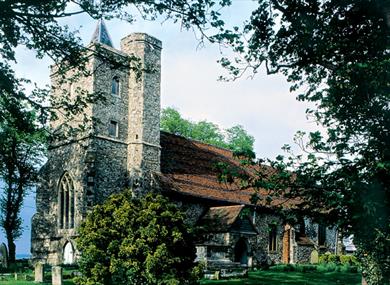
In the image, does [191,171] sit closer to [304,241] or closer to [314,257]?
[304,241]

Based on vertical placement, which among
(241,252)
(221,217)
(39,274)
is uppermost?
(221,217)

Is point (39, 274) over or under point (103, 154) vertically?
under

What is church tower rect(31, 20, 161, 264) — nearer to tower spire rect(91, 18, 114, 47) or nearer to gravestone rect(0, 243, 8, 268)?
tower spire rect(91, 18, 114, 47)

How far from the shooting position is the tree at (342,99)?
968 centimetres

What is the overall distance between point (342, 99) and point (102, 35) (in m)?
23.6

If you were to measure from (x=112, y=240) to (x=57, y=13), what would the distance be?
8.12m

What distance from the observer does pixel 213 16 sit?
10.9 m

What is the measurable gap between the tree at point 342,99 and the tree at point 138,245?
20.5ft

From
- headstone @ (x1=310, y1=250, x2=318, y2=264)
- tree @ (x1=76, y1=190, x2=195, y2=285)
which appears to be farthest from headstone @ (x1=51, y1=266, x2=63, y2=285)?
headstone @ (x1=310, y1=250, x2=318, y2=264)

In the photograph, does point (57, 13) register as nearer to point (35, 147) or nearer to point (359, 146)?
point (359, 146)

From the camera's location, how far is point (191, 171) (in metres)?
31.8

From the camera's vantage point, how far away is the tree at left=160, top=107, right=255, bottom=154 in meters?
55.6

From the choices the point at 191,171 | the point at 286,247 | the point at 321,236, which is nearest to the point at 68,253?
the point at 191,171

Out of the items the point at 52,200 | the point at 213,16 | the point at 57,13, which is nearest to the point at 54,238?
the point at 52,200
